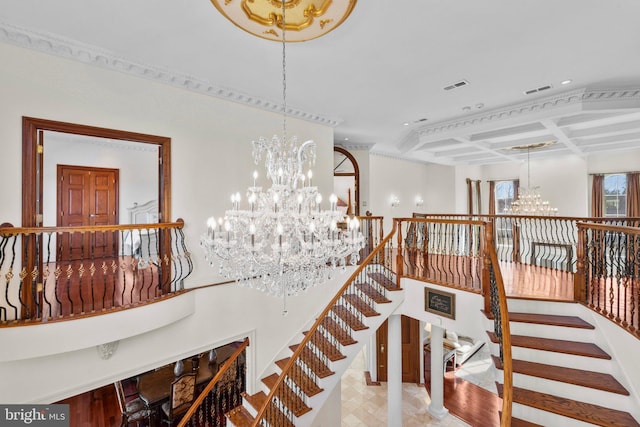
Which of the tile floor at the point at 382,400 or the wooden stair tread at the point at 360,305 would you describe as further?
the tile floor at the point at 382,400

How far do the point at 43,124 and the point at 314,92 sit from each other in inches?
136

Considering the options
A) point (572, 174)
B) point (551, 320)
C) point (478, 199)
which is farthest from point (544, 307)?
point (478, 199)

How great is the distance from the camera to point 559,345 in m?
3.46

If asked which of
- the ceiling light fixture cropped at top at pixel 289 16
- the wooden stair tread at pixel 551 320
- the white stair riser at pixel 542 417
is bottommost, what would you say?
the white stair riser at pixel 542 417

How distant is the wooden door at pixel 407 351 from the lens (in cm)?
773

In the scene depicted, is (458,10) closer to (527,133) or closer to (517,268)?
(527,133)

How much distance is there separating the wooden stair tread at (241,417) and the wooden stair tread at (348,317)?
2.23 meters

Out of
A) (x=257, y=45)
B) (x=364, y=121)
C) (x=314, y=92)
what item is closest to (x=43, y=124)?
(x=257, y=45)

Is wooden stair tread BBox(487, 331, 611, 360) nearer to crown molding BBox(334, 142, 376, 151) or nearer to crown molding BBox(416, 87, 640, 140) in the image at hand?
crown molding BBox(416, 87, 640, 140)

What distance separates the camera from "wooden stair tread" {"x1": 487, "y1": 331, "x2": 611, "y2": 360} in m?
3.25

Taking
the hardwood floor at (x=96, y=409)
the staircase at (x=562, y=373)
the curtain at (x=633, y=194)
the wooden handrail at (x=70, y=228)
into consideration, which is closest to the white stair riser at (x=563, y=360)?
the staircase at (x=562, y=373)

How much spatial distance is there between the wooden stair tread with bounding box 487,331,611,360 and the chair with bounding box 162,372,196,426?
207 inches

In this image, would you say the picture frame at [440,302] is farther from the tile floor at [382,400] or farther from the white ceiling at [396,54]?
the white ceiling at [396,54]

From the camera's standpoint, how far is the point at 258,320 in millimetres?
4848
